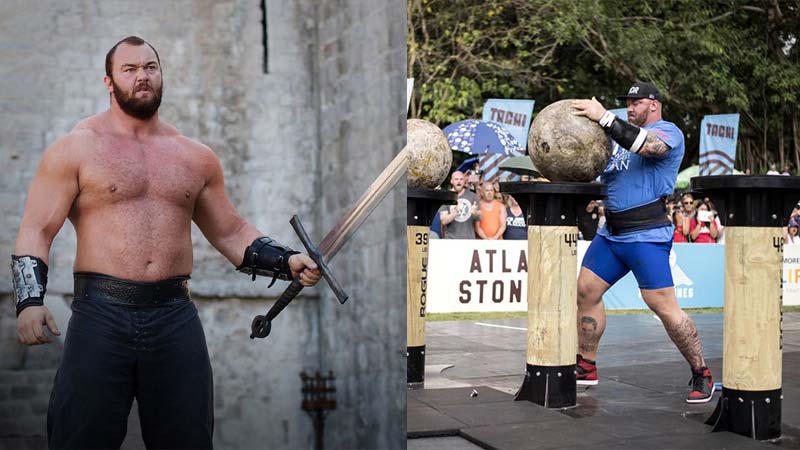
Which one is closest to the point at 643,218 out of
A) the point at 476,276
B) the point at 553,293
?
the point at 553,293

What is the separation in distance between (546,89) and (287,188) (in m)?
21.8

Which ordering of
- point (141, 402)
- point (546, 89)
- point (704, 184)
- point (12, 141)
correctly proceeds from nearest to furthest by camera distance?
point (12, 141), point (141, 402), point (704, 184), point (546, 89)

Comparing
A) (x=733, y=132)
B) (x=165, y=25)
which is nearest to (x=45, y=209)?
(x=165, y=25)

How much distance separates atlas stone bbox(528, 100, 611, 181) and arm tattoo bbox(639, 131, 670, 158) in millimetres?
217

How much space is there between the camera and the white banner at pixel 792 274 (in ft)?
50.1

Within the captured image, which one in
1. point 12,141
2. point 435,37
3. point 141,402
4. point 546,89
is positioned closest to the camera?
point 12,141

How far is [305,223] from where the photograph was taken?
11.2 ft

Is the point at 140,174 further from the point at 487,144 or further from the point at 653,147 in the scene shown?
the point at 487,144

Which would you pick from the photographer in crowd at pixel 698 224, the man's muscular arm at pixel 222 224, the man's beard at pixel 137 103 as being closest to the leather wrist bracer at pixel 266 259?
the man's muscular arm at pixel 222 224

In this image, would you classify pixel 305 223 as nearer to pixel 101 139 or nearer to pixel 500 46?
pixel 101 139

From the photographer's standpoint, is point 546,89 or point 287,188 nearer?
point 287,188

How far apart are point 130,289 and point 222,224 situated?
36cm

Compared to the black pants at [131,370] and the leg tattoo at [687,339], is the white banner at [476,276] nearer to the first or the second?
the leg tattoo at [687,339]

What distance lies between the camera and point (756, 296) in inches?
218
